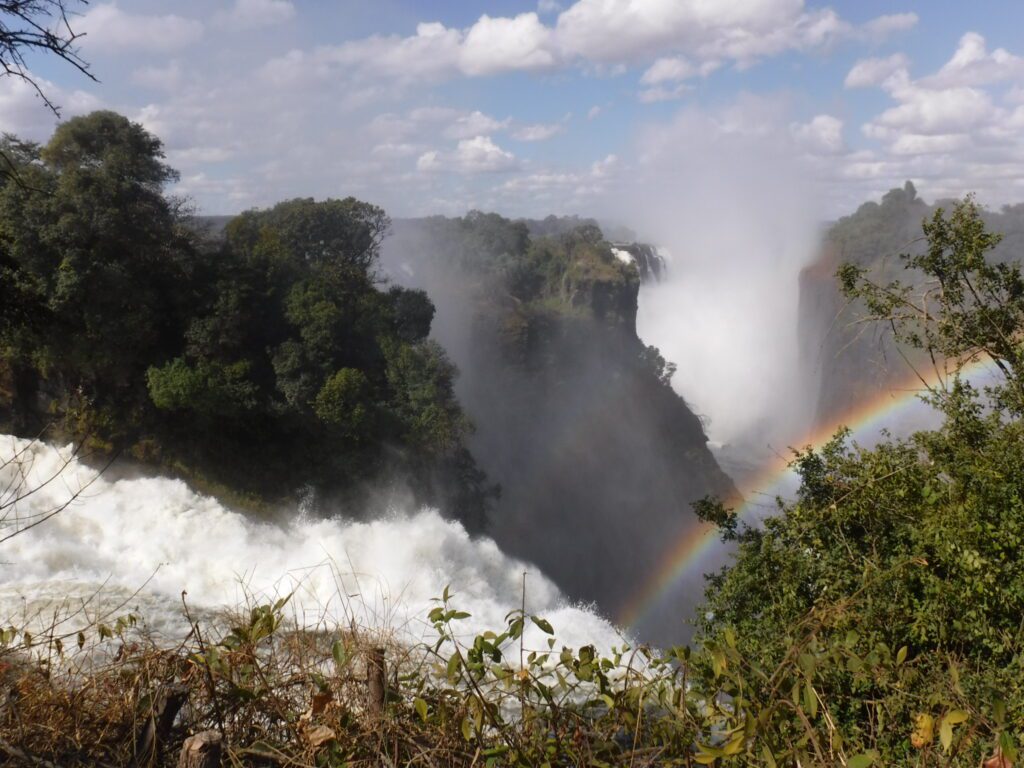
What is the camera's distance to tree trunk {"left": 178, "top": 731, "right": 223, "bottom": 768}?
2.41 meters

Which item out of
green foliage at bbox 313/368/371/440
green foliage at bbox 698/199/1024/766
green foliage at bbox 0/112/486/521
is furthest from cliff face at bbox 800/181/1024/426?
green foliage at bbox 698/199/1024/766

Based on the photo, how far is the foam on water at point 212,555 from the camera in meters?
13.2

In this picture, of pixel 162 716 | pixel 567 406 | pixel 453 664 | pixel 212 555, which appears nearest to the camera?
pixel 453 664

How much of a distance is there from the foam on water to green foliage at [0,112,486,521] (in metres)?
1.52

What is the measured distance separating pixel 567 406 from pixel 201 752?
36.3m

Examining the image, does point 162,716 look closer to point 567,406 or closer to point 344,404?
point 344,404

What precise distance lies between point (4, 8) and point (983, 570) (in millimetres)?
7252

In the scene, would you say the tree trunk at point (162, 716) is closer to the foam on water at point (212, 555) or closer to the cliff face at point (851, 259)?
the foam on water at point (212, 555)

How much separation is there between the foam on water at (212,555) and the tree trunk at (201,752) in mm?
9903

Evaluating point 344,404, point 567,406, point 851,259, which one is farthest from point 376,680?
point 851,259

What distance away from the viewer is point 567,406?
38500 mm

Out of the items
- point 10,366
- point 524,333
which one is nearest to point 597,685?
point 10,366

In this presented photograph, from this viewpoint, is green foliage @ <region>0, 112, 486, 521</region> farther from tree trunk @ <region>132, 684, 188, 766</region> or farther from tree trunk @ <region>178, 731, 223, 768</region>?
tree trunk @ <region>178, 731, 223, 768</region>

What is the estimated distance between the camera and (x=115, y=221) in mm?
18797
